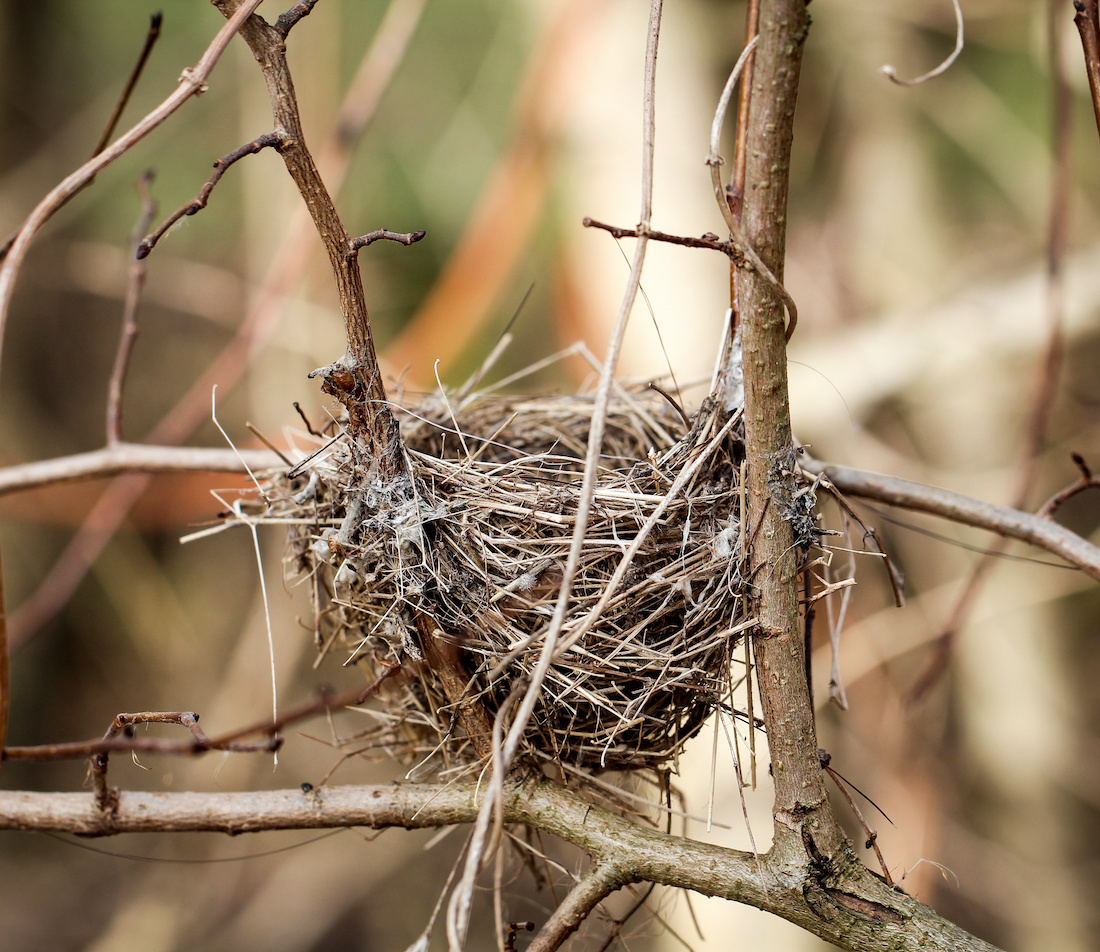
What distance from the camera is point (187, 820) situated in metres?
0.79

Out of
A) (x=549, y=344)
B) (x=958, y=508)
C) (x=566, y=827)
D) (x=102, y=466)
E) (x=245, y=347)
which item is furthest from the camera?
(x=549, y=344)

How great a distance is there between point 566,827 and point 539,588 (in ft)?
0.77

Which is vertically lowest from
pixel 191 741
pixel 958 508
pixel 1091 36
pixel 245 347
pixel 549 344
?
pixel 191 741

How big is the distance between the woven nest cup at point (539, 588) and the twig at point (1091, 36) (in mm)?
427

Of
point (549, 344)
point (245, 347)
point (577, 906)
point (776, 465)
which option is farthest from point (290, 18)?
point (549, 344)

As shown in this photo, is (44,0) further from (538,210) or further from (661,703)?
(661,703)

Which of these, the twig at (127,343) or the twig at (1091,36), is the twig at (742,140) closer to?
the twig at (1091,36)

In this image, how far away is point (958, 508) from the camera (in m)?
0.87

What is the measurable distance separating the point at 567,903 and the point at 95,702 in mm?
2987

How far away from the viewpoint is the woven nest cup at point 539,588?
0.69 metres

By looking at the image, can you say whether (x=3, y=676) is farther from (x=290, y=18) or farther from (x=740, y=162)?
(x=740, y=162)

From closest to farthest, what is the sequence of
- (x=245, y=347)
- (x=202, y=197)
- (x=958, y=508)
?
(x=202, y=197) < (x=958, y=508) < (x=245, y=347)

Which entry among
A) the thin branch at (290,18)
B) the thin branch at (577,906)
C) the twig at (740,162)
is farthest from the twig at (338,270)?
the thin branch at (577,906)

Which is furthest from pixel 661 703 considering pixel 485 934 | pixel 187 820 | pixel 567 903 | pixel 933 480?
pixel 485 934
